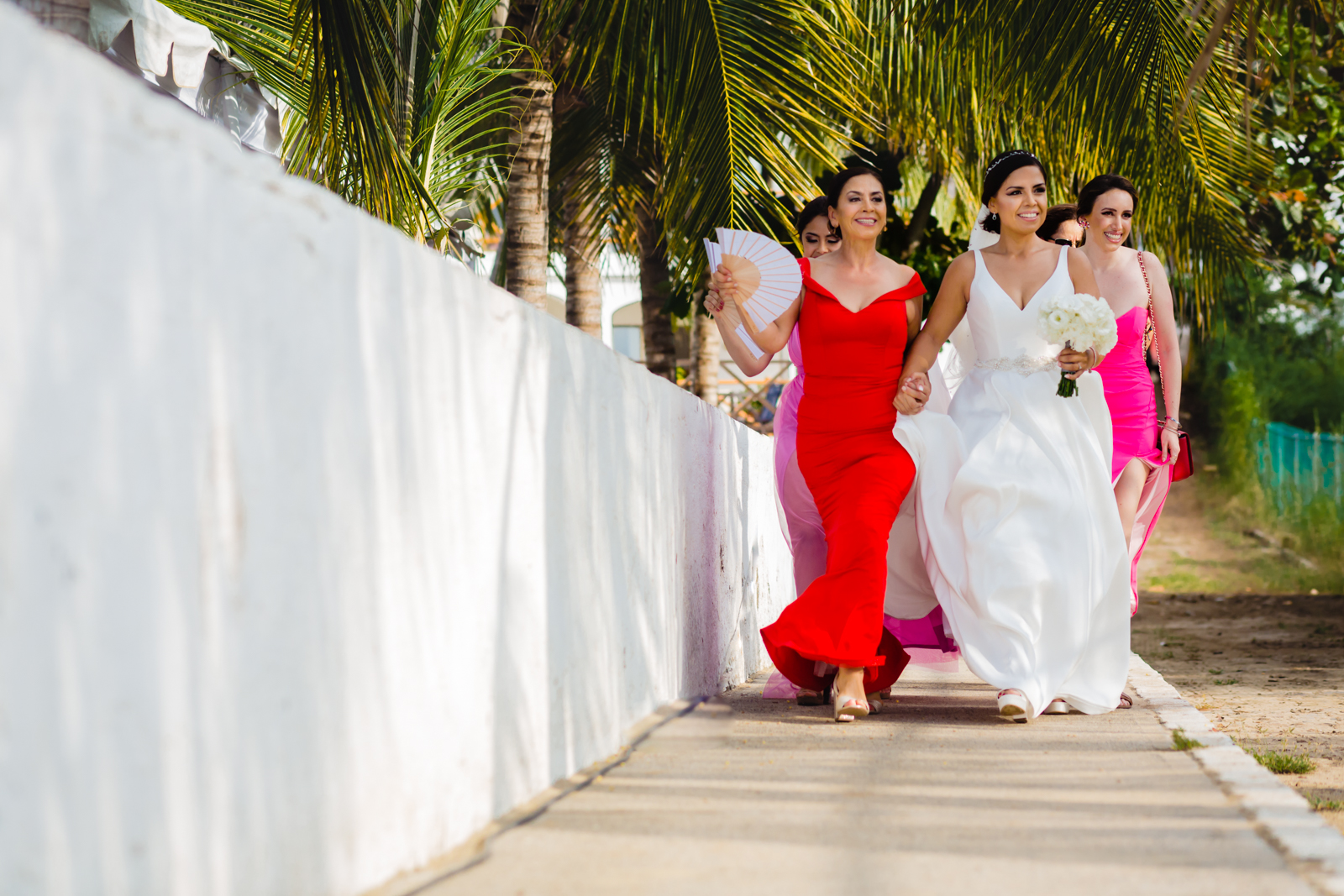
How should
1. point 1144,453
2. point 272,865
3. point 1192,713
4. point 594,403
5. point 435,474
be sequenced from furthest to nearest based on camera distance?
point 1144,453 → point 1192,713 → point 594,403 → point 435,474 → point 272,865

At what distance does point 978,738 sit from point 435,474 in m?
2.41

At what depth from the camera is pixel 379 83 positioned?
226 inches

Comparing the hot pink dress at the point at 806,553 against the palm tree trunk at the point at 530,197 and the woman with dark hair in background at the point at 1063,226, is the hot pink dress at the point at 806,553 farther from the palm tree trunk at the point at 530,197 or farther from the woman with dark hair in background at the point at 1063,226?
the palm tree trunk at the point at 530,197

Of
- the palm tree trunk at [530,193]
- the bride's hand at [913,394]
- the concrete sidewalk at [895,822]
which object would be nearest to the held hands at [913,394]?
the bride's hand at [913,394]

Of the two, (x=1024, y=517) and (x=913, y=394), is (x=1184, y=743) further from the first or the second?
(x=913, y=394)

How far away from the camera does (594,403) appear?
394 cm

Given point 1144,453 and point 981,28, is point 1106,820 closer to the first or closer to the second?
point 1144,453

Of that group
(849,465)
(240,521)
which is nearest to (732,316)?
(849,465)

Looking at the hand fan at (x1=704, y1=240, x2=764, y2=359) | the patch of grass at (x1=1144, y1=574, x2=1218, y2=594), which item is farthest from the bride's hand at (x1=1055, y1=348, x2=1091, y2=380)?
the patch of grass at (x1=1144, y1=574, x2=1218, y2=594)

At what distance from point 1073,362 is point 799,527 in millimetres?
1408

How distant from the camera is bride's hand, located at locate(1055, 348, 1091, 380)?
201 inches

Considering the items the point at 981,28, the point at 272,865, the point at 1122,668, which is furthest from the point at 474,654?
the point at 981,28

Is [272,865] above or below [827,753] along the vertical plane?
above

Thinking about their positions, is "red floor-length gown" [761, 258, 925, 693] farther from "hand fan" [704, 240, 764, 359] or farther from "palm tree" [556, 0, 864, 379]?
"palm tree" [556, 0, 864, 379]
